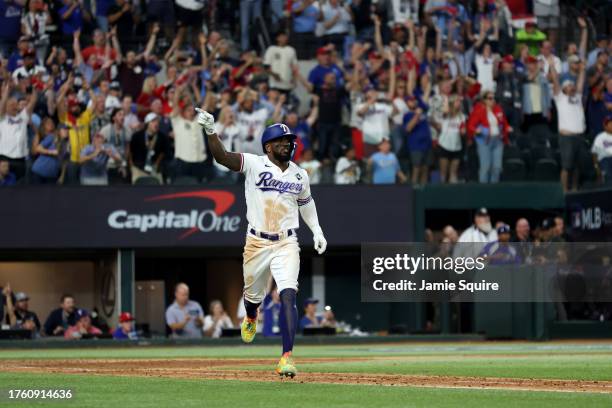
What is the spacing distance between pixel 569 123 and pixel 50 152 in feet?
29.7

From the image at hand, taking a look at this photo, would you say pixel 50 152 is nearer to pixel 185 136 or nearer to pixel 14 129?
pixel 14 129

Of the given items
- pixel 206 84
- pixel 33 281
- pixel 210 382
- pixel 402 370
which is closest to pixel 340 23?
pixel 206 84

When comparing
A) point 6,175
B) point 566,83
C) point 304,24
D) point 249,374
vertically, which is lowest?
point 249,374

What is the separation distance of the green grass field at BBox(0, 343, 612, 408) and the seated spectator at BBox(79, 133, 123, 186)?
12.8ft

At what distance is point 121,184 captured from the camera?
21.9 m

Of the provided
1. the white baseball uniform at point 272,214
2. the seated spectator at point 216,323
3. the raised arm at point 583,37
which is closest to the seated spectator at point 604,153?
the raised arm at point 583,37

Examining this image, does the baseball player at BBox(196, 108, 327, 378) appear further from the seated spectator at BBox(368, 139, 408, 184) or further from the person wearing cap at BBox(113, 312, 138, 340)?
the seated spectator at BBox(368, 139, 408, 184)

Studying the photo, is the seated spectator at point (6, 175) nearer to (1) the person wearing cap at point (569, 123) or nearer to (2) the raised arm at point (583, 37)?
(1) the person wearing cap at point (569, 123)

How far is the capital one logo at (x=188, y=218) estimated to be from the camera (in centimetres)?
2220

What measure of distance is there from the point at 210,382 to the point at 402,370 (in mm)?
2765

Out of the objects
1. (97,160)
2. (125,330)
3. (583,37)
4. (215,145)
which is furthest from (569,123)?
(215,145)

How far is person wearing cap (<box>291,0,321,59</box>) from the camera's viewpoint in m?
24.4

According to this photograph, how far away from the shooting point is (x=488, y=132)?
2216cm

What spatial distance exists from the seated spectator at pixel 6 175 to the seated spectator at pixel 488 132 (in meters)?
7.67
